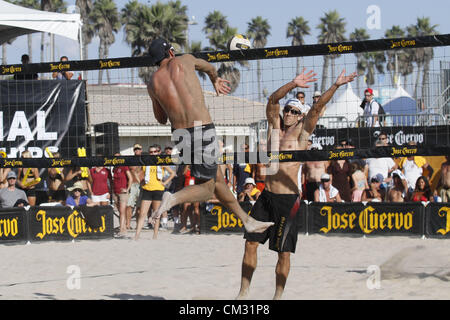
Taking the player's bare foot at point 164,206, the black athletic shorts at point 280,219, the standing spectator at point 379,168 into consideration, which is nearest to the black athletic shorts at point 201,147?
the player's bare foot at point 164,206

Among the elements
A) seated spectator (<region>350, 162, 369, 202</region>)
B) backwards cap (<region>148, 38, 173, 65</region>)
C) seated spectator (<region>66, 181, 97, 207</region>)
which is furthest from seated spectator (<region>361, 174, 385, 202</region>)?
backwards cap (<region>148, 38, 173, 65</region>)

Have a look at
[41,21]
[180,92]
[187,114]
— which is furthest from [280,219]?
[41,21]

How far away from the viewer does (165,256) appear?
8.62 m

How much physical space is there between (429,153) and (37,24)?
7498 mm

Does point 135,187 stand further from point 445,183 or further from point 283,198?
point 283,198

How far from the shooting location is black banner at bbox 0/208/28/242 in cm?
1009

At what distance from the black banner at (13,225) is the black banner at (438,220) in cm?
587

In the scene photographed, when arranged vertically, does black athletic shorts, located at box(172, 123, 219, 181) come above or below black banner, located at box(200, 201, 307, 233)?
above

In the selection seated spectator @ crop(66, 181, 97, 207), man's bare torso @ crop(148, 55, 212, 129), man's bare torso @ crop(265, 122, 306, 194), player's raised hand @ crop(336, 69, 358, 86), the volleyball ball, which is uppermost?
the volleyball ball

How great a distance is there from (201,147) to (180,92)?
1.42 ft

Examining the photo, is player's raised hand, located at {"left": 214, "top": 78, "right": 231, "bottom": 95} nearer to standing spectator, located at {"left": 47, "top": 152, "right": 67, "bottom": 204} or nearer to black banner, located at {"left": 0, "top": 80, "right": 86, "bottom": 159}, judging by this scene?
black banner, located at {"left": 0, "top": 80, "right": 86, "bottom": 159}

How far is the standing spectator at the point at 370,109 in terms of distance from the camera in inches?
456

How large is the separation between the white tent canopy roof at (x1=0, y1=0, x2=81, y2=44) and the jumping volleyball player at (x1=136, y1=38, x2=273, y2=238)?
6.73m
